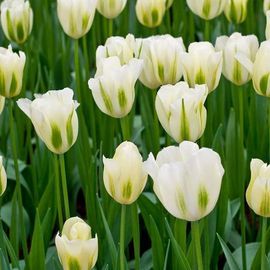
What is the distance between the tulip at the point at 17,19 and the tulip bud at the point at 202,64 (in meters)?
0.59

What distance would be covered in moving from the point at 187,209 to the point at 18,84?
1.97 ft

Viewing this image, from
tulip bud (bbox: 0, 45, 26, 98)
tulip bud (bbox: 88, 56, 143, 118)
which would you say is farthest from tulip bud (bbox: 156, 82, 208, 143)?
tulip bud (bbox: 0, 45, 26, 98)

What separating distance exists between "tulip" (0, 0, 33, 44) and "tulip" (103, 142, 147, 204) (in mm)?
870

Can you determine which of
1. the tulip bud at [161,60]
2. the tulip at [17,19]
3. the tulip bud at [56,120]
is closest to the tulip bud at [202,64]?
the tulip bud at [161,60]

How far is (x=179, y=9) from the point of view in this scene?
2865 millimetres

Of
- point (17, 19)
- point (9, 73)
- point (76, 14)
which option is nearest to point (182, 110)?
point (9, 73)

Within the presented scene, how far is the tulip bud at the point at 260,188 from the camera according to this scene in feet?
4.09

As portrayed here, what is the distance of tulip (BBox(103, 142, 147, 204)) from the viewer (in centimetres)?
125

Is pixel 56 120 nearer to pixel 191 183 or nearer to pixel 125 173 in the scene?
pixel 125 173

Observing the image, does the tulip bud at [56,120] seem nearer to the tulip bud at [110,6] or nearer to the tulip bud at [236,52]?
the tulip bud at [236,52]

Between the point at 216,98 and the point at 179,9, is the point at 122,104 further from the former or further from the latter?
the point at 179,9

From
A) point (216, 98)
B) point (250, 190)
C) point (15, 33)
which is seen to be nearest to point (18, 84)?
point (15, 33)

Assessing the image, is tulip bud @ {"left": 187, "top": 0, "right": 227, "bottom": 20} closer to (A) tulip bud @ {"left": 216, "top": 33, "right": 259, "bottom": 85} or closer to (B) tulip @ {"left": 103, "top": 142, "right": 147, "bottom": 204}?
(A) tulip bud @ {"left": 216, "top": 33, "right": 259, "bottom": 85}

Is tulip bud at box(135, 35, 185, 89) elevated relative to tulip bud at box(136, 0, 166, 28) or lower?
lower
